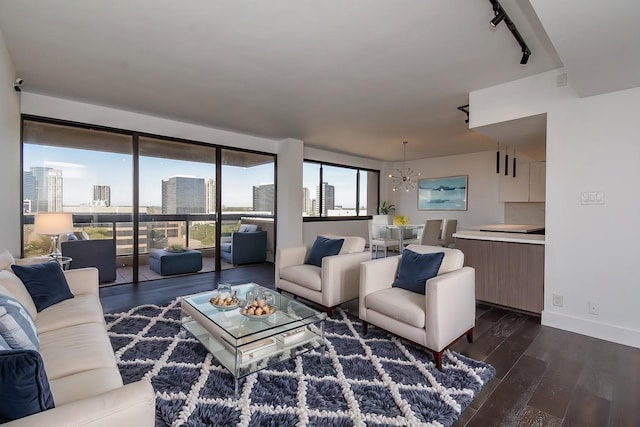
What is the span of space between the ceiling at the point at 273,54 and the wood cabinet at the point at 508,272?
1827 mm

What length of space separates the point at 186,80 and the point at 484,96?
11.0 ft

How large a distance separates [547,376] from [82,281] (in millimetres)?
3688

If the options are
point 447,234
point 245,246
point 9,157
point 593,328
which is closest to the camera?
point 593,328

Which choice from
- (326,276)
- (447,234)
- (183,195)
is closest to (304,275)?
(326,276)

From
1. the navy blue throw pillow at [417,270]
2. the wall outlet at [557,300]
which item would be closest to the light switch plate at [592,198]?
the wall outlet at [557,300]

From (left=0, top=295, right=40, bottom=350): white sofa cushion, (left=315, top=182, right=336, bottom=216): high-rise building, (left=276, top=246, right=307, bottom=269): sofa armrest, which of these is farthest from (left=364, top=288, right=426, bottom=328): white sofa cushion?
(left=315, top=182, right=336, bottom=216): high-rise building

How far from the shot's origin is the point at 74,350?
1.56 metres

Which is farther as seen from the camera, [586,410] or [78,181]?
[78,181]

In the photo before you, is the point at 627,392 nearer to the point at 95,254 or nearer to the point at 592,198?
the point at 592,198

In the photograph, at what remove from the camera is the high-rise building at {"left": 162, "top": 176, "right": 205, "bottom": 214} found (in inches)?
193

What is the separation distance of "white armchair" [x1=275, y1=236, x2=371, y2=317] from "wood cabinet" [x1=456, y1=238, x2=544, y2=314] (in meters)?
1.38

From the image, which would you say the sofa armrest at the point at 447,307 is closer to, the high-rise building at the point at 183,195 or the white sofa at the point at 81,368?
the white sofa at the point at 81,368

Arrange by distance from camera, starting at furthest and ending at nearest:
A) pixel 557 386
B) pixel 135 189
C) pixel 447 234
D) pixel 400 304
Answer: pixel 447 234 < pixel 135 189 < pixel 400 304 < pixel 557 386

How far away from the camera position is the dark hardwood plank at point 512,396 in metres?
1.68
